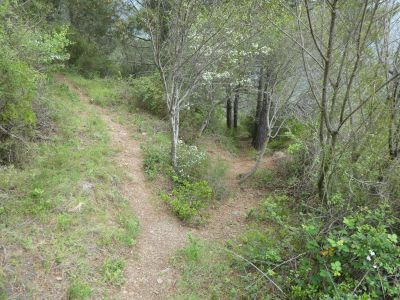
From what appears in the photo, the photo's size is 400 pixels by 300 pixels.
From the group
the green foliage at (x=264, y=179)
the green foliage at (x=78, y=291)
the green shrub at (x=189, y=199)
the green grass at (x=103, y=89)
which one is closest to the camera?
the green foliage at (x=78, y=291)

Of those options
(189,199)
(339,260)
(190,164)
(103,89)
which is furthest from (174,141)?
(103,89)

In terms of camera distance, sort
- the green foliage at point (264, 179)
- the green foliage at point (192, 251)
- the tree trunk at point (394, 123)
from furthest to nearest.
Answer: the green foliage at point (264, 179)
the green foliage at point (192, 251)
the tree trunk at point (394, 123)

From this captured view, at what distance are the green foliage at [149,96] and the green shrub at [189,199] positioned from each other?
4.85 meters

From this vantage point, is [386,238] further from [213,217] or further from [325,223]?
[213,217]

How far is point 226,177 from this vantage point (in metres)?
9.60

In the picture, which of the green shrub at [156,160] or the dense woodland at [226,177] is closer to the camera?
the dense woodland at [226,177]

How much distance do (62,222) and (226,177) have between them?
5.62 metres

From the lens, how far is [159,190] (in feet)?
23.2

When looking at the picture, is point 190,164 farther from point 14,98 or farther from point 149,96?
point 149,96

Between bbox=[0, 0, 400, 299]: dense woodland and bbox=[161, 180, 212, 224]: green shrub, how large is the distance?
0.04 metres

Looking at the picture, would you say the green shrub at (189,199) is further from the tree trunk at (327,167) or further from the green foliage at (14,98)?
the green foliage at (14,98)

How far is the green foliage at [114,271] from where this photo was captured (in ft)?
14.3

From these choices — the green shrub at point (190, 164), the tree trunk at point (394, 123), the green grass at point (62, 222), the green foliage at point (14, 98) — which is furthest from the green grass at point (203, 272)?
the green foliage at point (14, 98)

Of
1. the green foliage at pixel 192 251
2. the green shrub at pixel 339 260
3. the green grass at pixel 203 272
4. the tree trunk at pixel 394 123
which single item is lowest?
the green grass at pixel 203 272
